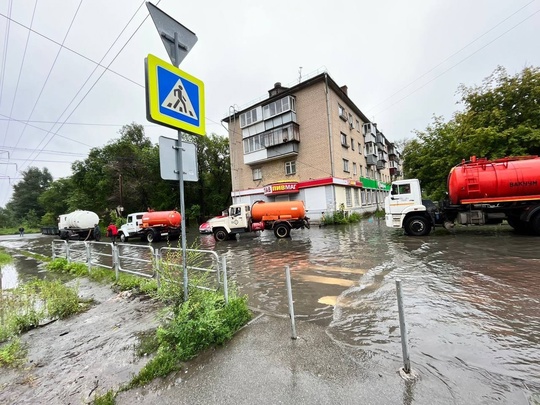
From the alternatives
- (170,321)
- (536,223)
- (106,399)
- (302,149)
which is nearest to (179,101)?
(170,321)

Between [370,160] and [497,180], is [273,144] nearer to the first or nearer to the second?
[370,160]

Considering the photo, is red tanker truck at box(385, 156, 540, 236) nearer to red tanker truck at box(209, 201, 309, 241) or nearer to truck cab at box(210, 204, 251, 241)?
red tanker truck at box(209, 201, 309, 241)

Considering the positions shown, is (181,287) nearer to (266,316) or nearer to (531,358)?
(266,316)

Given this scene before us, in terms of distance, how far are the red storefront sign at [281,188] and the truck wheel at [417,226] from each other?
12811mm

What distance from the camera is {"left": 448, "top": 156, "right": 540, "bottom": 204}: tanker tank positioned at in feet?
29.4

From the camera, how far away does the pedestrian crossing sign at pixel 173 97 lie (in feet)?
9.35

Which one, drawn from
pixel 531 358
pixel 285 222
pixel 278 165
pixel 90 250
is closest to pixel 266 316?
pixel 531 358

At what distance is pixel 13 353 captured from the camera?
3426 mm

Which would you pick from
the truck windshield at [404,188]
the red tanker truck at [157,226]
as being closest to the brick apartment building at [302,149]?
the red tanker truck at [157,226]

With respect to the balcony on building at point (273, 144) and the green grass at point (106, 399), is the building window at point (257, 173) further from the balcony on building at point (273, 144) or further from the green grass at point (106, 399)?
the green grass at point (106, 399)

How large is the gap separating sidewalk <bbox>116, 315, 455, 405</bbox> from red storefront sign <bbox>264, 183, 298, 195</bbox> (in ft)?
67.1

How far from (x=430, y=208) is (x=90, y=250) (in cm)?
1428

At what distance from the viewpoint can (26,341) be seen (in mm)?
3885

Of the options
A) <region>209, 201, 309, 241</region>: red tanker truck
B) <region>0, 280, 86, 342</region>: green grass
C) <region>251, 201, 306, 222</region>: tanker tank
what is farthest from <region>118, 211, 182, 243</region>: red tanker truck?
<region>0, 280, 86, 342</region>: green grass
